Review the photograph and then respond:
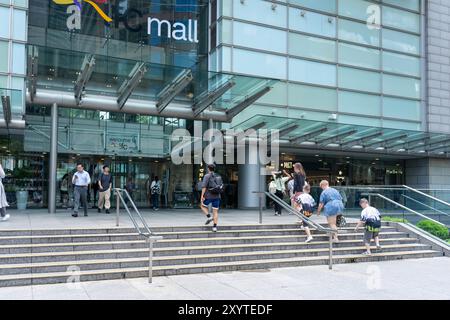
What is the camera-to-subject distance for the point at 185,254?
984 cm

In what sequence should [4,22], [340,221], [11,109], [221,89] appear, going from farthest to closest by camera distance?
[4,22] < [11,109] < [221,89] < [340,221]

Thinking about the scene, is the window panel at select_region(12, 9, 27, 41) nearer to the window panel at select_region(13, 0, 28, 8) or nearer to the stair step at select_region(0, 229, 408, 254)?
the window panel at select_region(13, 0, 28, 8)

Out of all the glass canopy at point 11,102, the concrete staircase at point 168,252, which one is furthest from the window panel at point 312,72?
the glass canopy at point 11,102

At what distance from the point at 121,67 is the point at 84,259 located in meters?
7.29

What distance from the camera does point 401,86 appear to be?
2578cm

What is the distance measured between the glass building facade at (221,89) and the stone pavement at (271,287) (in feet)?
25.3

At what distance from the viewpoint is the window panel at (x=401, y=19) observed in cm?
2581

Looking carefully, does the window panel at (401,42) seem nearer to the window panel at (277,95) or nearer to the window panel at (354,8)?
the window panel at (354,8)

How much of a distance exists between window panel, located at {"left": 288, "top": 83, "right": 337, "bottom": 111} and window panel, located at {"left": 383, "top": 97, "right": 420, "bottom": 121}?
3.46 metres

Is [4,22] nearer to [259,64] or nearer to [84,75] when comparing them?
[84,75]

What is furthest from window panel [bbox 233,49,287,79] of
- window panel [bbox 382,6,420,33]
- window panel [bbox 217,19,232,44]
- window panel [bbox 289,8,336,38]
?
window panel [bbox 382,6,420,33]

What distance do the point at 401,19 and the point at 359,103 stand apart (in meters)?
6.00

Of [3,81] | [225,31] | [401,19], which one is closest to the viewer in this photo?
[3,81]

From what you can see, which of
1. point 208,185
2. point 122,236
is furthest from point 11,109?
point 208,185
